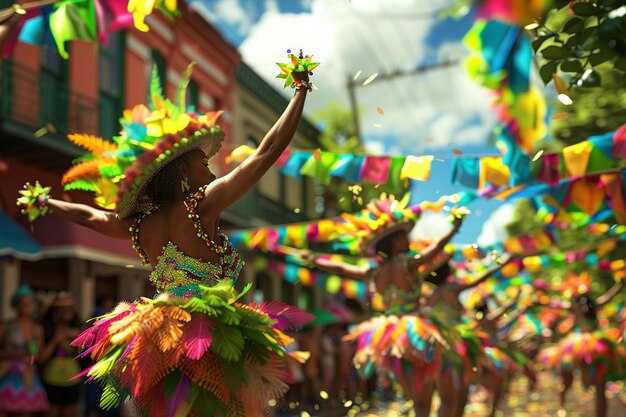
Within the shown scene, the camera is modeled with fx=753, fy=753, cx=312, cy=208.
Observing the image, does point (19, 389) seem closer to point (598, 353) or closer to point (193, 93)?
point (598, 353)

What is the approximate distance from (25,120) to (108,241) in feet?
9.08

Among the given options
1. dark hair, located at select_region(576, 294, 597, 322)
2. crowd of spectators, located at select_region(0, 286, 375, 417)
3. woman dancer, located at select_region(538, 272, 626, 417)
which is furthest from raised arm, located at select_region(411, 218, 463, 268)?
dark hair, located at select_region(576, 294, 597, 322)

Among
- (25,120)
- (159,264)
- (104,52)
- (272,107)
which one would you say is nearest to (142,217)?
(159,264)

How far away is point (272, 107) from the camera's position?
72.8ft

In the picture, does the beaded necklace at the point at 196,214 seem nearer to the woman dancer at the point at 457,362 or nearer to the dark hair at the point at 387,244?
the woman dancer at the point at 457,362

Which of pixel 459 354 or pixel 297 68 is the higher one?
pixel 297 68

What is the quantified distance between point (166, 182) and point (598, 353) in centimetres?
819

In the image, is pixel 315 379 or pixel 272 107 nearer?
pixel 315 379

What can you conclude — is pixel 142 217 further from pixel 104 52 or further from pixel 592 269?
pixel 592 269

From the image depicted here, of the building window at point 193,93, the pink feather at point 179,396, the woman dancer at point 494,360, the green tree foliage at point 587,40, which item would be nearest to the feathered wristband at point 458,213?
the woman dancer at point 494,360

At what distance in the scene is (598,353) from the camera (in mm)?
10078

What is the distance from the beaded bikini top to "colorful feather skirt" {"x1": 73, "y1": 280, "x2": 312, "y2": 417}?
0.77 ft

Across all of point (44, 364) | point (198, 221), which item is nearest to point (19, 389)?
point (44, 364)

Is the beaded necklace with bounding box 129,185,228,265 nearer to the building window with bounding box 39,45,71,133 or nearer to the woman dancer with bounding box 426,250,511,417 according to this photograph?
the woman dancer with bounding box 426,250,511,417
